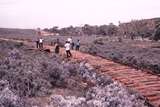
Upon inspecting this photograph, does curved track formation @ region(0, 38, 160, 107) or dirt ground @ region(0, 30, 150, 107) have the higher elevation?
dirt ground @ region(0, 30, 150, 107)

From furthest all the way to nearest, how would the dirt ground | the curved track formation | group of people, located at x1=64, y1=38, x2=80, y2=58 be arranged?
1. group of people, located at x1=64, y1=38, x2=80, y2=58
2. the curved track formation
3. the dirt ground

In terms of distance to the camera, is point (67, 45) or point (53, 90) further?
point (67, 45)

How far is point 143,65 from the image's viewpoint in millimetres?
21875

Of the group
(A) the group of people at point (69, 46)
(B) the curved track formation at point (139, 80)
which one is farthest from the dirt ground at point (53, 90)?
(A) the group of people at point (69, 46)

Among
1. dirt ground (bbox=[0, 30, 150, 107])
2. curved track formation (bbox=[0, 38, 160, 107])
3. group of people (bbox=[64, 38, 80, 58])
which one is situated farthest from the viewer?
group of people (bbox=[64, 38, 80, 58])

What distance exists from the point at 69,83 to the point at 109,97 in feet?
9.24

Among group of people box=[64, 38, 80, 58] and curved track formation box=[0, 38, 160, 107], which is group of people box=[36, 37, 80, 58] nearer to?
group of people box=[64, 38, 80, 58]

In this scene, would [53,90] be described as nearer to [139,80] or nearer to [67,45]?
[139,80]

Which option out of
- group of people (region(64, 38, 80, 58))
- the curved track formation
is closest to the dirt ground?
the curved track formation

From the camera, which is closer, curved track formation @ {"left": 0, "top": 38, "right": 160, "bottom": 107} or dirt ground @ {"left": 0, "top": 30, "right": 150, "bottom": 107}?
dirt ground @ {"left": 0, "top": 30, "right": 150, "bottom": 107}

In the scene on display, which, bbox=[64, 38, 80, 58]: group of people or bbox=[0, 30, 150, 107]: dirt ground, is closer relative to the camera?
bbox=[0, 30, 150, 107]: dirt ground

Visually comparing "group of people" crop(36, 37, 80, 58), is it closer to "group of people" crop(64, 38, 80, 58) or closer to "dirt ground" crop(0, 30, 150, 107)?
"group of people" crop(64, 38, 80, 58)

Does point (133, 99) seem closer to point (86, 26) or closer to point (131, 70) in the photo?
point (131, 70)

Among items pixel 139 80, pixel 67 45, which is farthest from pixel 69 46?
pixel 139 80
